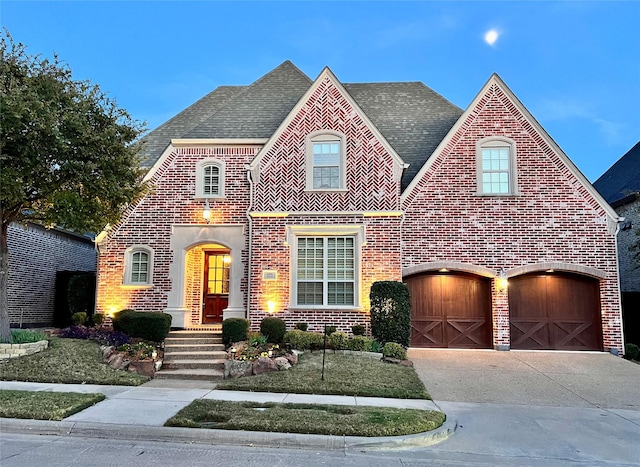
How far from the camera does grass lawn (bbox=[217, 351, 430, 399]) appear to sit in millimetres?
8438

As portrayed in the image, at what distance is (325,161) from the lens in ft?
44.3

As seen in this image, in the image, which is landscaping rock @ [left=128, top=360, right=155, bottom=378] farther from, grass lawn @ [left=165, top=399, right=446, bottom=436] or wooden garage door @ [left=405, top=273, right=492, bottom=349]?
wooden garage door @ [left=405, top=273, right=492, bottom=349]

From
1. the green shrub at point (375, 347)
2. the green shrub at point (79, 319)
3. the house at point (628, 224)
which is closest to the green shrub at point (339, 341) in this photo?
the green shrub at point (375, 347)

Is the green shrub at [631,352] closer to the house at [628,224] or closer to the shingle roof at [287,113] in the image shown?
the house at [628,224]

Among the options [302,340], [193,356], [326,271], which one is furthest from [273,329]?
[326,271]

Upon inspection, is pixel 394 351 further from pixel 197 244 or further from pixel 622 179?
pixel 622 179

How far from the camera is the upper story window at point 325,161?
13.4 meters

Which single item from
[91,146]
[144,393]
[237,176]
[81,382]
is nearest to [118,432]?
[144,393]

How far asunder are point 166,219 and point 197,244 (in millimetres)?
1222

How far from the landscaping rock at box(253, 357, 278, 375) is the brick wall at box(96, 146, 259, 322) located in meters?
3.84

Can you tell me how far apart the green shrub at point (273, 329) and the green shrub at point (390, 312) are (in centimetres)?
236

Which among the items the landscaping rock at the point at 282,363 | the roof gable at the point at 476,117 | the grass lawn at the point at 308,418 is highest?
the roof gable at the point at 476,117

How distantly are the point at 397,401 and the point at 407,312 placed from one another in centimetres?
413

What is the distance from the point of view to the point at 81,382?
8.84 metres
